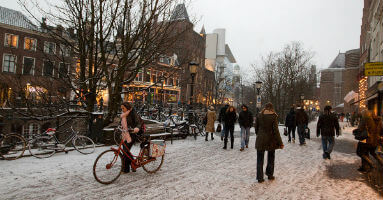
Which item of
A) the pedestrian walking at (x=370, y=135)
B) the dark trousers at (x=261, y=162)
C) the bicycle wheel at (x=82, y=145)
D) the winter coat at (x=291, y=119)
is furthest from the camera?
the winter coat at (x=291, y=119)

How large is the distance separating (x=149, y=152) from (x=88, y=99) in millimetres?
5808

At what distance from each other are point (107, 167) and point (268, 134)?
3.49 m

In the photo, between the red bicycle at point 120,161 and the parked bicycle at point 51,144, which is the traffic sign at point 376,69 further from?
the parked bicycle at point 51,144

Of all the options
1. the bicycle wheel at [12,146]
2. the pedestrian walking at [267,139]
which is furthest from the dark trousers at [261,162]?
the bicycle wheel at [12,146]

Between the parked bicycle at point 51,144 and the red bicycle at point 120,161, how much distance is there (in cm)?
315

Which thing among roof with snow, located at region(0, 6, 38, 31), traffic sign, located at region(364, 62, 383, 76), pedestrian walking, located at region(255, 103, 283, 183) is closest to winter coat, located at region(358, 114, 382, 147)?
traffic sign, located at region(364, 62, 383, 76)

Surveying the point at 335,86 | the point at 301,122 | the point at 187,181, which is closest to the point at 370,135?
the point at 187,181

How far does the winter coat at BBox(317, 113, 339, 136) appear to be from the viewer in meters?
8.73

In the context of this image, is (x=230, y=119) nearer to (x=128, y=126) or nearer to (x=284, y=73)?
(x=128, y=126)

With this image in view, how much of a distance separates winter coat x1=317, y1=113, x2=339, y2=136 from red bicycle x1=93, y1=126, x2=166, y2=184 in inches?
228

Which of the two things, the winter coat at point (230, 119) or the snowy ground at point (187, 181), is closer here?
the snowy ground at point (187, 181)

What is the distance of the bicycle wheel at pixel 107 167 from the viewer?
201 inches

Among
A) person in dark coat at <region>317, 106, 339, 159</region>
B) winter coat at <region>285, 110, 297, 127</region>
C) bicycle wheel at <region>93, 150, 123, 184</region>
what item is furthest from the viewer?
winter coat at <region>285, 110, 297, 127</region>

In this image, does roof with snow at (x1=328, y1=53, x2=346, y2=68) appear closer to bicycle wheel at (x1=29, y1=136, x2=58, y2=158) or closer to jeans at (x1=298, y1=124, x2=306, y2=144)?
jeans at (x1=298, y1=124, x2=306, y2=144)
